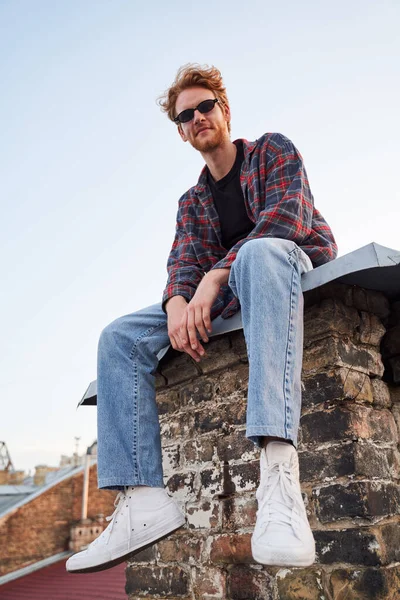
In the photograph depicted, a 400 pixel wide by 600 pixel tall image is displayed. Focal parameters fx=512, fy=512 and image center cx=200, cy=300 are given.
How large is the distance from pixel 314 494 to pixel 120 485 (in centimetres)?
73

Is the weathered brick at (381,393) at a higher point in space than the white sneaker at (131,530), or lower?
higher

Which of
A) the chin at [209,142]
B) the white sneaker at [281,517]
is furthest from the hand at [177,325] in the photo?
the chin at [209,142]

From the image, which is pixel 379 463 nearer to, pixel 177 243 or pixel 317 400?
pixel 317 400

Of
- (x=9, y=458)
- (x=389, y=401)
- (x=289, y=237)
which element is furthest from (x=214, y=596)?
(x=9, y=458)

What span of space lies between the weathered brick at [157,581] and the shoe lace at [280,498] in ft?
3.69

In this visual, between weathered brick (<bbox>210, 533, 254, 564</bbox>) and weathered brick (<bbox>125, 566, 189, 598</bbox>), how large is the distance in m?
0.24

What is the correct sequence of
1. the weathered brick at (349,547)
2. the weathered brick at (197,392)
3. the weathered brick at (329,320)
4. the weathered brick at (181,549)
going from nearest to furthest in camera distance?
the weathered brick at (349,547) → the weathered brick at (329,320) → the weathered brick at (181,549) → the weathered brick at (197,392)

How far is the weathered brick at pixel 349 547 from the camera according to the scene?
1.73 m

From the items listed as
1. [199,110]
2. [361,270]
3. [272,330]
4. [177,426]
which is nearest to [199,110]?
[199,110]

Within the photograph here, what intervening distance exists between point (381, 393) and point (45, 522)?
13.4 meters

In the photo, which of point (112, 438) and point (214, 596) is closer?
point (112, 438)

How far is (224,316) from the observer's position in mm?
2211

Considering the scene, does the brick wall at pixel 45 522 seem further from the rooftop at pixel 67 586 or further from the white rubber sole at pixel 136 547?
the white rubber sole at pixel 136 547

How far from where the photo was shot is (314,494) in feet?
6.36
